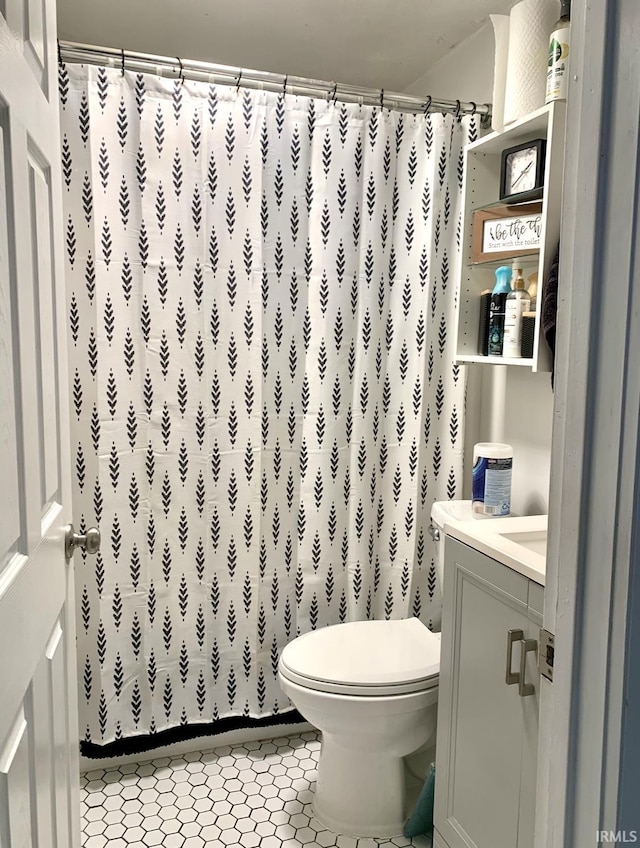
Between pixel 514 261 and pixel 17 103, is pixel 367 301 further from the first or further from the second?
pixel 17 103

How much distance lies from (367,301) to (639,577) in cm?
150

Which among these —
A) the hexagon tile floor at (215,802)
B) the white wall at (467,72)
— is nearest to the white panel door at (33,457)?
the hexagon tile floor at (215,802)

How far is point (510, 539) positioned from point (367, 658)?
545 millimetres

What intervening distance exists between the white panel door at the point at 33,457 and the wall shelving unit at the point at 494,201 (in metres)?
1.07

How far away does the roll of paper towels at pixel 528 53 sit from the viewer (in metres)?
1.59

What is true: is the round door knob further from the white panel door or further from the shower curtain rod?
the shower curtain rod

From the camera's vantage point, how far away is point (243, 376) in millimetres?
1958

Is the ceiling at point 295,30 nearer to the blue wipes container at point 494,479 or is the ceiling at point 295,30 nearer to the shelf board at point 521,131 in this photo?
the shelf board at point 521,131

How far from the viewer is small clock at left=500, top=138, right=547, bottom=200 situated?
1637mm

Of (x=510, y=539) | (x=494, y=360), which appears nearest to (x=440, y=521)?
(x=510, y=539)

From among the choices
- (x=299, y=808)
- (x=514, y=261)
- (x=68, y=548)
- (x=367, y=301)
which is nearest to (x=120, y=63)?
(x=367, y=301)

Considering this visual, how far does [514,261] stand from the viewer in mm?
1795

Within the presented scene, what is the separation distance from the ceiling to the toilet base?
2.10 metres

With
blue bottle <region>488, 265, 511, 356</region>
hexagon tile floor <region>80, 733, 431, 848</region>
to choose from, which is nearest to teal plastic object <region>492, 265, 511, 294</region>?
blue bottle <region>488, 265, 511, 356</region>
